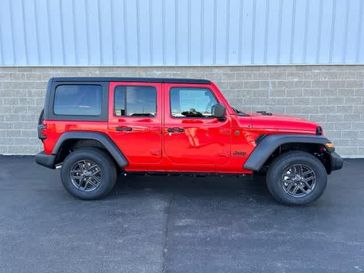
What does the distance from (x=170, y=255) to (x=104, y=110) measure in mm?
2363

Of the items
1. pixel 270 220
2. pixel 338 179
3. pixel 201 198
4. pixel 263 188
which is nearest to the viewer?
pixel 270 220

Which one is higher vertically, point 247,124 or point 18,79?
point 18,79

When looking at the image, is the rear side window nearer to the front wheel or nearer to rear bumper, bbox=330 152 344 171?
the front wheel

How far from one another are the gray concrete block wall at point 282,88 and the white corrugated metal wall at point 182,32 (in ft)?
0.60

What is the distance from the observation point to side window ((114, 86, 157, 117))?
15.6ft

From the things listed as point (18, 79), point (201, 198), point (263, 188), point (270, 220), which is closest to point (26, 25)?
point (18, 79)

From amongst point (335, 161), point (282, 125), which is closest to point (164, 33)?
point (282, 125)

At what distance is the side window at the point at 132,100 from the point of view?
4770mm

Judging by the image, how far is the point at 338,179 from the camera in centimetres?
604

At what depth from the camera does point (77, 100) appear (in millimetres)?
4844

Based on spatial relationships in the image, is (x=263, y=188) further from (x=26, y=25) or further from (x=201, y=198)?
(x=26, y=25)

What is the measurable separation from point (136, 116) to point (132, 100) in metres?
0.24

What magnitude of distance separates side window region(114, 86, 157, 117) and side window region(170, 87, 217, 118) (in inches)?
14.4

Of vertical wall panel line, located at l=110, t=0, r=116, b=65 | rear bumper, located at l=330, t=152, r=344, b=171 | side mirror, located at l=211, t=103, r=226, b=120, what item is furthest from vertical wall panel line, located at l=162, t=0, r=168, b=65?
rear bumper, located at l=330, t=152, r=344, b=171
